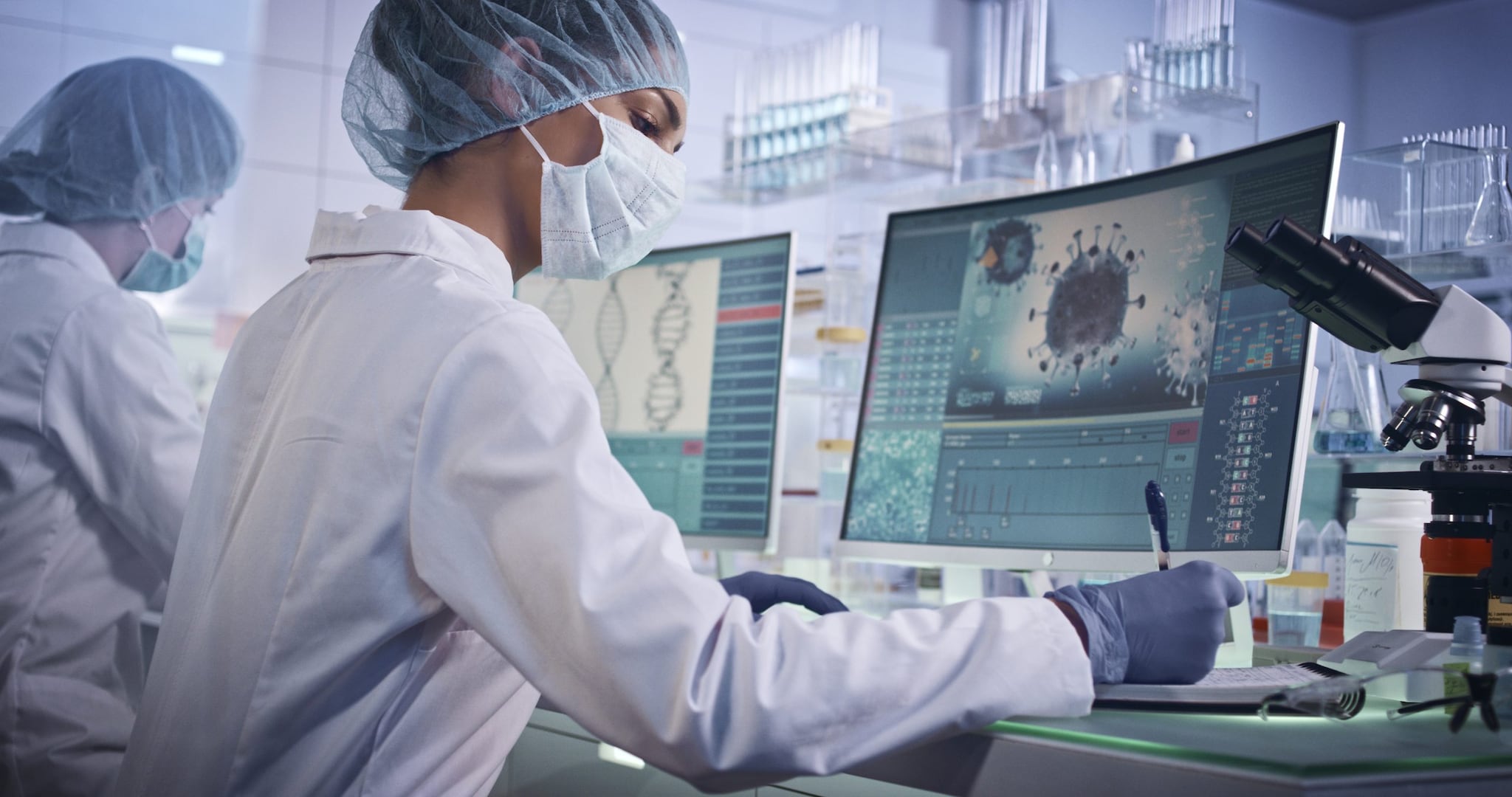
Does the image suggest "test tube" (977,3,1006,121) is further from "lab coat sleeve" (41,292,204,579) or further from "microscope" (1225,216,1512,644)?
"microscope" (1225,216,1512,644)

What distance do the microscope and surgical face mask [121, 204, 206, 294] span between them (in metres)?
1.79

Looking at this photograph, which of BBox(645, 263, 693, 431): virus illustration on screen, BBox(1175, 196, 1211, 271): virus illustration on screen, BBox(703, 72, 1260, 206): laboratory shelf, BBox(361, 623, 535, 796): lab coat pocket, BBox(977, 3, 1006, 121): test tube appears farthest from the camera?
BBox(977, 3, 1006, 121): test tube

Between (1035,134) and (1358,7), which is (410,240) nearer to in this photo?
(1035,134)

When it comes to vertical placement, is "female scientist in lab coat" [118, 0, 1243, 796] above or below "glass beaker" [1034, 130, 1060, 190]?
below

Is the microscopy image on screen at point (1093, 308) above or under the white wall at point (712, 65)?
under

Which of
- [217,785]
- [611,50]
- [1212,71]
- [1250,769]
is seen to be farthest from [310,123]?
[1250,769]

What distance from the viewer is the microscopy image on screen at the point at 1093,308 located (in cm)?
130

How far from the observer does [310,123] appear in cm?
448

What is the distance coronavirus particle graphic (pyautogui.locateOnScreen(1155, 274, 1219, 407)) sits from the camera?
50.1 inches

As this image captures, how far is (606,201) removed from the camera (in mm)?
1182

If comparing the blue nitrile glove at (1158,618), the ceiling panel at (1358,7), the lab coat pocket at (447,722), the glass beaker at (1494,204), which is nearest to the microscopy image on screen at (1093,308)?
the blue nitrile glove at (1158,618)

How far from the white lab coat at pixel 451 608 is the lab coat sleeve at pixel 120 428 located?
26.4 inches

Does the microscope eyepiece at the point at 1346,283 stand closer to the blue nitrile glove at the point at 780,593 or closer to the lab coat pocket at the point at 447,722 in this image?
the blue nitrile glove at the point at 780,593

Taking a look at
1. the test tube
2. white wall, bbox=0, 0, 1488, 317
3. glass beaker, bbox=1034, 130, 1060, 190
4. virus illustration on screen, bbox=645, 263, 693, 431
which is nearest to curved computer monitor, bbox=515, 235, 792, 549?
virus illustration on screen, bbox=645, 263, 693, 431
